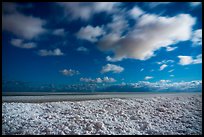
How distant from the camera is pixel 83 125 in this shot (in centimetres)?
728

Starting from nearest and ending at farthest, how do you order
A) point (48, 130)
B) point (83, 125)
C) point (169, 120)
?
point (48, 130)
point (83, 125)
point (169, 120)

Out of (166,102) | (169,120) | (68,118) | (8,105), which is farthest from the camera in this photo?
(166,102)

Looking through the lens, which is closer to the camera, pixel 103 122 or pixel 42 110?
pixel 103 122

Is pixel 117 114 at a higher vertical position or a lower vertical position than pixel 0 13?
lower

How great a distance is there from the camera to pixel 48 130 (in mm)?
6816

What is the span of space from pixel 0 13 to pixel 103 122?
4.59 m

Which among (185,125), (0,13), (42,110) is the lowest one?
(185,125)

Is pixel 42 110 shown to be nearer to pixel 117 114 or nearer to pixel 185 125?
pixel 117 114

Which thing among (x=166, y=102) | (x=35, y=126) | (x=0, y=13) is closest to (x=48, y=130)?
(x=35, y=126)

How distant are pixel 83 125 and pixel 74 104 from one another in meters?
2.25

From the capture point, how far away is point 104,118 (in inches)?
315

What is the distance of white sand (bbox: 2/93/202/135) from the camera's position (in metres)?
7.10

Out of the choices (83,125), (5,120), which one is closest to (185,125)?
(83,125)

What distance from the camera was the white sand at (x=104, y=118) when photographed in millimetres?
7098
